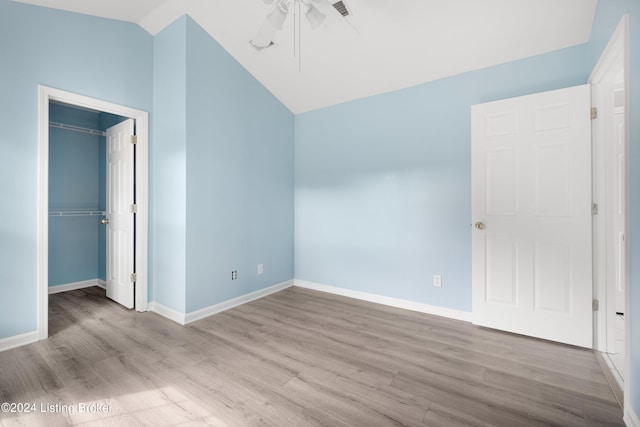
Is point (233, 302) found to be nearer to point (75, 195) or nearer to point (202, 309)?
point (202, 309)

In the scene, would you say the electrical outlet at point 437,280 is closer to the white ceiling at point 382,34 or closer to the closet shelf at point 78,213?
the white ceiling at point 382,34

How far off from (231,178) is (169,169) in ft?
2.06

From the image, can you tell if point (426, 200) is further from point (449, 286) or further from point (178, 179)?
point (178, 179)

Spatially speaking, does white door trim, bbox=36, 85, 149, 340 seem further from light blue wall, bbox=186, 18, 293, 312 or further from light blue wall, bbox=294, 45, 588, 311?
light blue wall, bbox=294, 45, 588, 311

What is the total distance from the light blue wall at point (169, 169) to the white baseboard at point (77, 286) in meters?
1.63

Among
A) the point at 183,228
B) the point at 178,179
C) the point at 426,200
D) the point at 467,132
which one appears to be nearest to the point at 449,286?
Result: the point at 426,200

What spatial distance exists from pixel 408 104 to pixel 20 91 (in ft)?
11.5

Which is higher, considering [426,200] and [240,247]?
[426,200]

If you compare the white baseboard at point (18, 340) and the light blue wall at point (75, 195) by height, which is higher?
the light blue wall at point (75, 195)

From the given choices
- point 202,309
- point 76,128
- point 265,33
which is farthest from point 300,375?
point 76,128

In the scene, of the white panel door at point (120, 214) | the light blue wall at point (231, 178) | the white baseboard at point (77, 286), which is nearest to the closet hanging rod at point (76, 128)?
the white panel door at point (120, 214)

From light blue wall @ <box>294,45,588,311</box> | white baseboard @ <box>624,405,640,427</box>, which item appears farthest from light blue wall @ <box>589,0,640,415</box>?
light blue wall @ <box>294,45,588,311</box>

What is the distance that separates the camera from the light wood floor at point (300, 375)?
62.0 inches

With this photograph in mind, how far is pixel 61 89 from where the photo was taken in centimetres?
252
